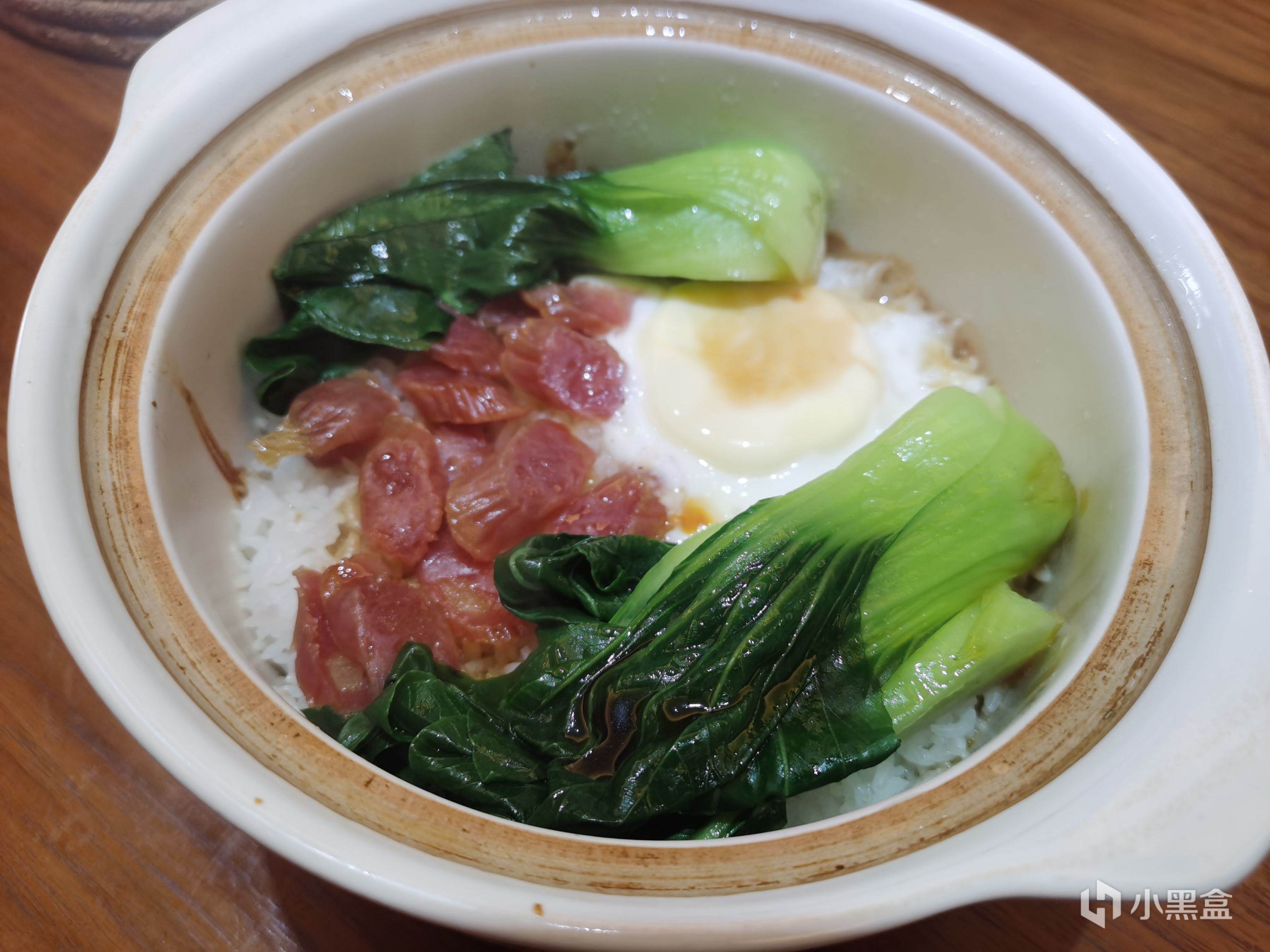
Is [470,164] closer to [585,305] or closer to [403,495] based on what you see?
[585,305]

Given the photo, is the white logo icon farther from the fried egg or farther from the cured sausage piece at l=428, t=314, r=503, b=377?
the cured sausage piece at l=428, t=314, r=503, b=377

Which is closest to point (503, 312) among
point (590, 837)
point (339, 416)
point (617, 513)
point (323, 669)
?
point (339, 416)

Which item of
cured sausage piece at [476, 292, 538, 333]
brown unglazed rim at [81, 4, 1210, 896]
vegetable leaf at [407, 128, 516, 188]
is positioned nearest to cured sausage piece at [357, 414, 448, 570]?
cured sausage piece at [476, 292, 538, 333]

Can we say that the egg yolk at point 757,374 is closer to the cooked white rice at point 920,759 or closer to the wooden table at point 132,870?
the cooked white rice at point 920,759

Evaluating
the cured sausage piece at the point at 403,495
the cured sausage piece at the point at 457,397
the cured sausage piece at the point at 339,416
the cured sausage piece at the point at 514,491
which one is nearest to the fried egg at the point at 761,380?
the cured sausage piece at the point at 514,491

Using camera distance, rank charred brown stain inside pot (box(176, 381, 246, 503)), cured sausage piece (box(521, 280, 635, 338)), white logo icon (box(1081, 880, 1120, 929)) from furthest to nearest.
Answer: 1. cured sausage piece (box(521, 280, 635, 338))
2. charred brown stain inside pot (box(176, 381, 246, 503))
3. white logo icon (box(1081, 880, 1120, 929))

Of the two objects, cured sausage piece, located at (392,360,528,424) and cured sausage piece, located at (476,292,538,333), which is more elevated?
cured sausage piece, located at (476,292,538,333)

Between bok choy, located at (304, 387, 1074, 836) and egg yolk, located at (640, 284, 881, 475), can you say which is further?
egg yolk, located at (640, 284, 881, 475)
